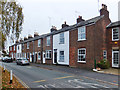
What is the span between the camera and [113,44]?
613 inches

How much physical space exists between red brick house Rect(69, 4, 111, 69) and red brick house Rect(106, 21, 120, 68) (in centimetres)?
75

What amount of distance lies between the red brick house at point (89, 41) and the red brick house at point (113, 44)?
754 millimetres

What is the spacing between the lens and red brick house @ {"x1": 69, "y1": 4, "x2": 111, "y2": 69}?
47.8ft

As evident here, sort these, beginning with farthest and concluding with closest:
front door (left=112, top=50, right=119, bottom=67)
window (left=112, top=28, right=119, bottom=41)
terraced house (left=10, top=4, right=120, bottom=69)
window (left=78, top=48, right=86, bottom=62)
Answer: window (left=78, top=48, right=86, bottom=62), window (left=112, top=28, right=119, bottom=41), front door (left=112, top=50, right=119, bottom=67), terraced house (left=10, top=4, right=120, bottom=69)

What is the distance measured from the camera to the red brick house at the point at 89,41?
1455 cm

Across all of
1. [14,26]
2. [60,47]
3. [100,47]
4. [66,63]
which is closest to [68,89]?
[14,26]

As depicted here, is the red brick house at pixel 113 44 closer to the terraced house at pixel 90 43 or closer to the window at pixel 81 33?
the terraced house at pixel 90 43

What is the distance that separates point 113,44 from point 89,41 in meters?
3.80

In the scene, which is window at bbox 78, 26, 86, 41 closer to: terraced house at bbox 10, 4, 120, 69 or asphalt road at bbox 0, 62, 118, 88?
terraced house at bbox 10, 4, 120, 69

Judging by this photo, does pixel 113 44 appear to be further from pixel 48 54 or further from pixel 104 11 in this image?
pixel 48 54

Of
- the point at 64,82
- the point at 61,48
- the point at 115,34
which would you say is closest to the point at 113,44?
the point at 115,34

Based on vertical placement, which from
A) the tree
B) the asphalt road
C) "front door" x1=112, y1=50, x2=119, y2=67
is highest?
the tree

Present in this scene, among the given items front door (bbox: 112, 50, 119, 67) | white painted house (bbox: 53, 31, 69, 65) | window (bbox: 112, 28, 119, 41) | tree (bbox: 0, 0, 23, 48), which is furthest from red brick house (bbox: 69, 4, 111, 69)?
tree (bbox: 0, 0, 23, 48)

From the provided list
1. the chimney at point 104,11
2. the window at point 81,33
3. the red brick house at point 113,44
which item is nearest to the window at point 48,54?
the window at point 81,33
